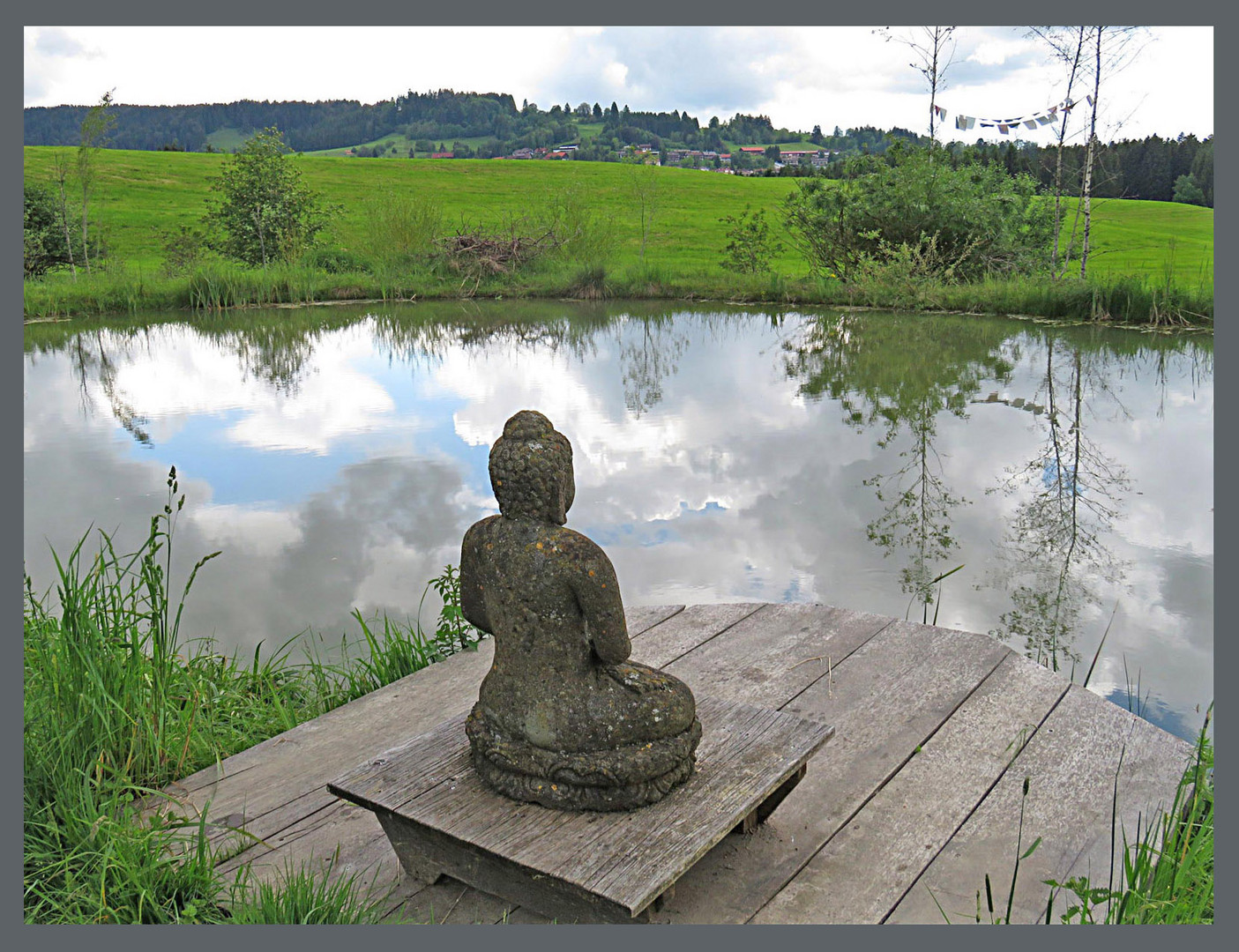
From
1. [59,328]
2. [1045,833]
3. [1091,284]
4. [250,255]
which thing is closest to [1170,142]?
[1091,284]

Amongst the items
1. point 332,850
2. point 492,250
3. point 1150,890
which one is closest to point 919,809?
point 1150,890

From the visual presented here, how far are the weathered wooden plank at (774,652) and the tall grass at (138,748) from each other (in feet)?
3.95

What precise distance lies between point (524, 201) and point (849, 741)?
38128mm

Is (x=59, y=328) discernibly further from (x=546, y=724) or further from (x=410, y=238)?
(x=546, y=724)

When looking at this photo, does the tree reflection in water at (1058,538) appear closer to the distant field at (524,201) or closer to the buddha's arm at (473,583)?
the buddha's arm at (473,583)

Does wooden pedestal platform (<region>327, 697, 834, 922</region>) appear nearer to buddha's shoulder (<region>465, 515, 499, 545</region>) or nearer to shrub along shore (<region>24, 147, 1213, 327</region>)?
buddha's shoulder (<region>465, 515, 499, 545</region>)

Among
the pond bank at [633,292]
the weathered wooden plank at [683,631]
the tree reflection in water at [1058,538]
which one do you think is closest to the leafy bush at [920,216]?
the pond bank at [633,292]

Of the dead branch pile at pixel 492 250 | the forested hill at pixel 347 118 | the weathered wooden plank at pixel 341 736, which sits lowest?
the weathered wooden plank at pixel 341 736

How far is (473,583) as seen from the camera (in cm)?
269

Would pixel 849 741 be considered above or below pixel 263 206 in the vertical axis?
below

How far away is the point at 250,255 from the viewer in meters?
23.8

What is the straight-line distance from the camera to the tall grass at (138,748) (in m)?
2.54

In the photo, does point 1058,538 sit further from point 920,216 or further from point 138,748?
point 920,216

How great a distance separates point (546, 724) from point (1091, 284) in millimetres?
14562
